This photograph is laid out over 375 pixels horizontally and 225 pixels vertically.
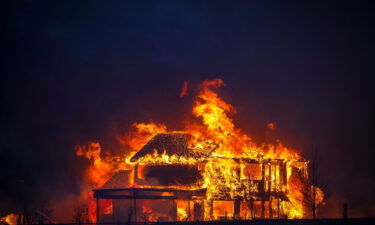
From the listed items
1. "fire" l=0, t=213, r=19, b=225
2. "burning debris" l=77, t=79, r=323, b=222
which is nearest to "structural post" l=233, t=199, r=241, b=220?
"burning debris" l=77, t=79, r=323, b=222

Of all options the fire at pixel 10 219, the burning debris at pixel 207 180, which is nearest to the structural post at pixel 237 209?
the burning debris at pixel 207 180

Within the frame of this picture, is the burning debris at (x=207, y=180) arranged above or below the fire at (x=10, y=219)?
above

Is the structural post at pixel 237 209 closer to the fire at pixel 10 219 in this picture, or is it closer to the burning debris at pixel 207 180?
the burning debris at pixel 207 180

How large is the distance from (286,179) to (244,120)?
57.9 ft

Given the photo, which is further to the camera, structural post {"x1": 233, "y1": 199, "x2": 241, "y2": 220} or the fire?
the fire

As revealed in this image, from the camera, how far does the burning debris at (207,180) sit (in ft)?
199

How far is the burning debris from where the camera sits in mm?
60750

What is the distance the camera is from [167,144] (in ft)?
209

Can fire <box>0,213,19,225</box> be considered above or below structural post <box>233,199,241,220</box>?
below

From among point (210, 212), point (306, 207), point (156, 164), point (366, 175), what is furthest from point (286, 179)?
point (366, 175)

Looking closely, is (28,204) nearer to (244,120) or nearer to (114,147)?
(114,147)

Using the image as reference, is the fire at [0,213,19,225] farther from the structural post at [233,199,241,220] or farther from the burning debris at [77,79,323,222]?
the structural post at [233,199,241,220]

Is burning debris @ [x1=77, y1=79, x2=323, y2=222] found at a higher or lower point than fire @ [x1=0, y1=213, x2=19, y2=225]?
higher

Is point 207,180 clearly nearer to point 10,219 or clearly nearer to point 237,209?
point 237,209
